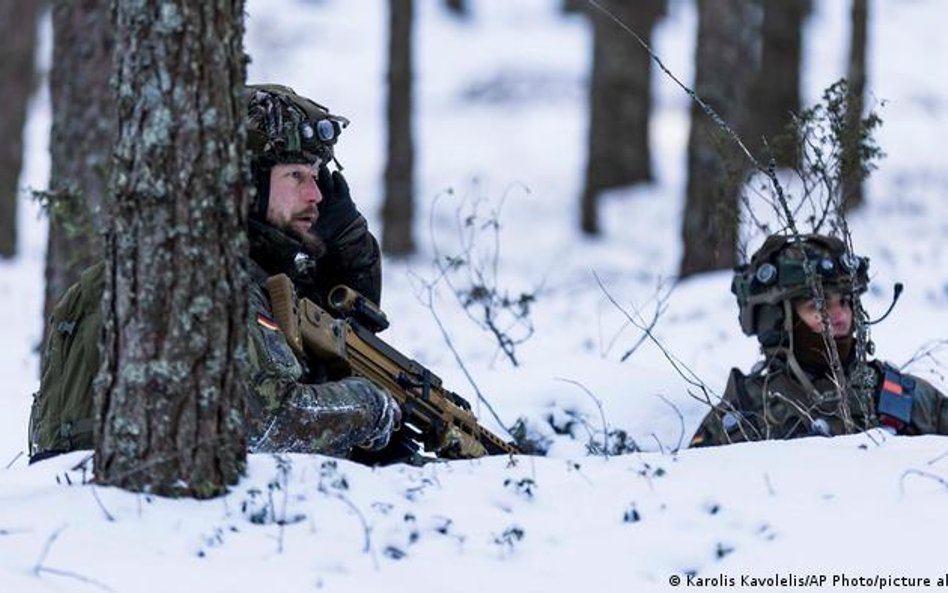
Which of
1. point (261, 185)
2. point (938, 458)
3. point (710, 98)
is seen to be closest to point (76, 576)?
point (261, 185)

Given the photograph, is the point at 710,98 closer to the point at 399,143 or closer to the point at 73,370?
the point at 399,143

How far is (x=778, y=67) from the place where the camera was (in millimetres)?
21000

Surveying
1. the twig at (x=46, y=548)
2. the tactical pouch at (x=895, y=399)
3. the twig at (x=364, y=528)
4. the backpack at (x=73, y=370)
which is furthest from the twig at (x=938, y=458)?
the backpack at (x=73, y=370)

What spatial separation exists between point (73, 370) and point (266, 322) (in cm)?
67

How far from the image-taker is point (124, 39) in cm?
423

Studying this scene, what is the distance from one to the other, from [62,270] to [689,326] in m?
4.08

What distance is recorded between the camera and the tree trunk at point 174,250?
4.20 m

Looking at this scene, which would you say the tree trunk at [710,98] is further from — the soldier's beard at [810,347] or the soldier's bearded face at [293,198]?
the soldier's bearded face at [293,198]

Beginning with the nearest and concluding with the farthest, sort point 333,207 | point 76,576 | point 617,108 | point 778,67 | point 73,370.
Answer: point 76,576 < point 73,370 < point 333,207 < point 617,108 < point 778,67

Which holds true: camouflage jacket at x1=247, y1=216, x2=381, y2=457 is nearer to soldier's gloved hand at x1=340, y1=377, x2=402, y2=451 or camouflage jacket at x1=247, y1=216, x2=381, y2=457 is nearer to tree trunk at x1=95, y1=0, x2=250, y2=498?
soldier's gloved hand at x1=340, y1=377, x2=402, y2=451

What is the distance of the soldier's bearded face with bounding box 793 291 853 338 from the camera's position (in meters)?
6.54

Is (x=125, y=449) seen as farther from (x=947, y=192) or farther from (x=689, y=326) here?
(x=947, y=192)

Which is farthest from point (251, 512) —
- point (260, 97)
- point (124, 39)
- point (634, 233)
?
point (634, 233)

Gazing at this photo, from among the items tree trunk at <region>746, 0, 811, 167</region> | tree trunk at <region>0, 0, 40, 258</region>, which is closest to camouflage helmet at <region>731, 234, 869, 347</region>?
tree trunk at <region>0, 0, 40, 258</region>
